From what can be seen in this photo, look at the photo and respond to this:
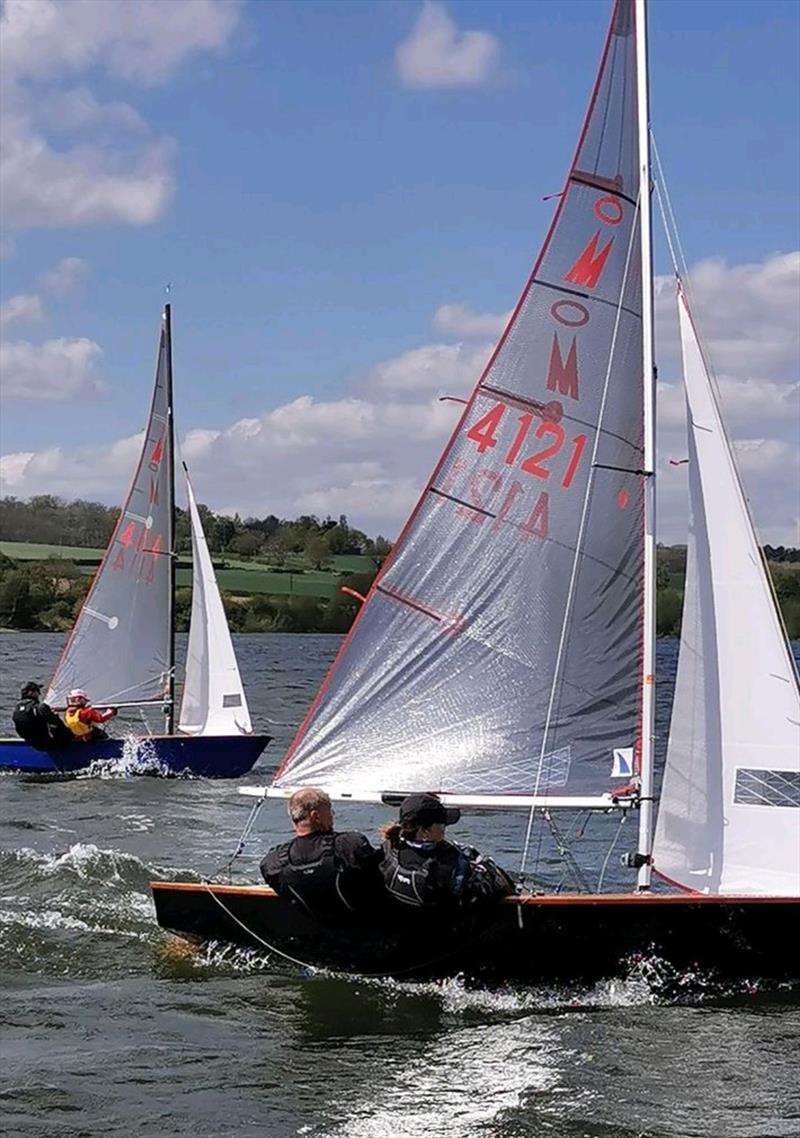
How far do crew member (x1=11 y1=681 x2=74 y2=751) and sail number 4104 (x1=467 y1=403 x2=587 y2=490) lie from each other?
Result: 1444 cm

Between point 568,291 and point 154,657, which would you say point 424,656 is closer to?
point 568,291

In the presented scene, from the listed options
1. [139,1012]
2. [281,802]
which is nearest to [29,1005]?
[139,1012]

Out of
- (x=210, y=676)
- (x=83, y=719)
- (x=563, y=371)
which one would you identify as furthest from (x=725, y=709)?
(x=83, y=719)

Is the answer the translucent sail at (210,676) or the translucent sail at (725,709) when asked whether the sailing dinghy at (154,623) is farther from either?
the translucent sail at (725,709)

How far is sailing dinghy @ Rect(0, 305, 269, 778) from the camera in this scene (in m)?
24.9

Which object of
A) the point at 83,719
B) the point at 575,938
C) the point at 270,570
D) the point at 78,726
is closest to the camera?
the point at 575,938

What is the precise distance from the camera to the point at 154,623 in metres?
26.2

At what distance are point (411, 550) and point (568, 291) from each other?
237cm

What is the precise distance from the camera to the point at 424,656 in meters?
11.4

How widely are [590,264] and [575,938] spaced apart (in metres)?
5.07

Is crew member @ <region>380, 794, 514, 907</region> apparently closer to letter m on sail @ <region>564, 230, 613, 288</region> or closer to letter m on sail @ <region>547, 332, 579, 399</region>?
letter m on sail @ <region>547, 332, 579, 399</region>

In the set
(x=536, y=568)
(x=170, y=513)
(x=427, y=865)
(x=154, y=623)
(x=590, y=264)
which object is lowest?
(x=427, y=865)

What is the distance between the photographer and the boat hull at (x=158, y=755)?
23609 mm

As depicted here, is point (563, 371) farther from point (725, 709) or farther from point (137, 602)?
point (137, 602)
